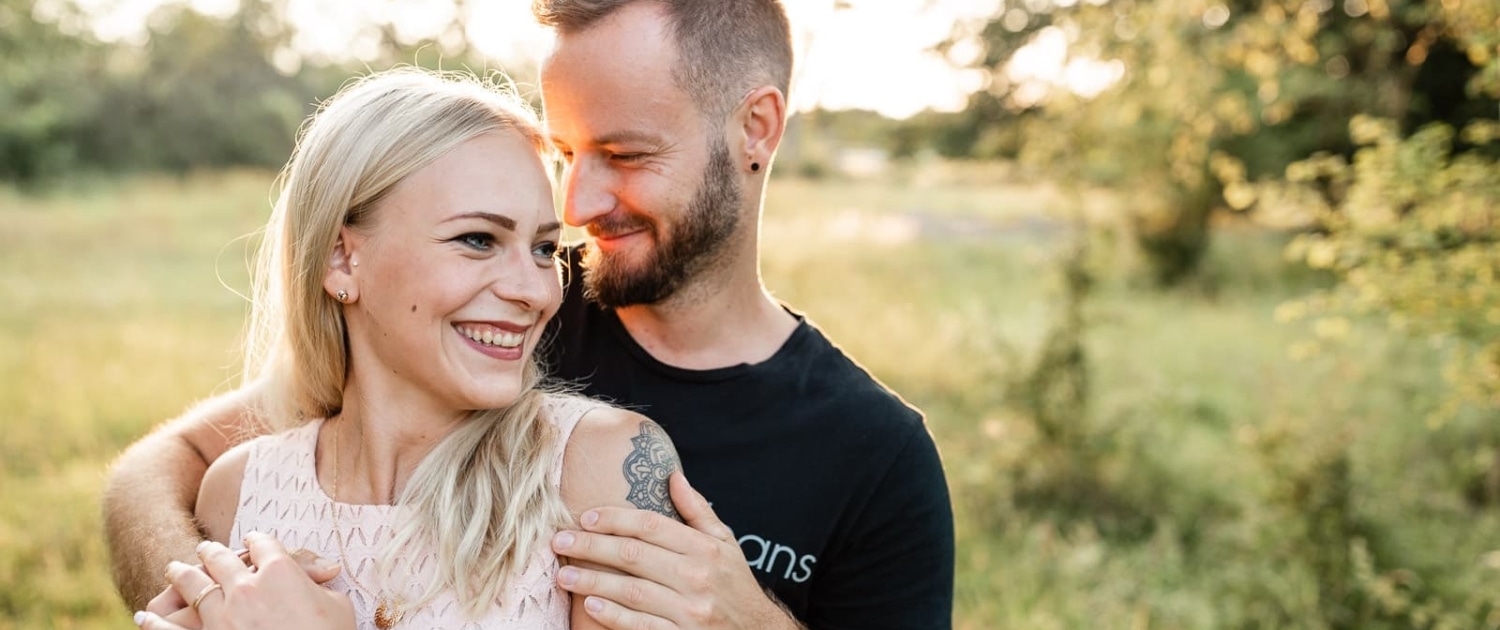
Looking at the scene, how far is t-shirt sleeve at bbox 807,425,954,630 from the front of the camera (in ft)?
7.70

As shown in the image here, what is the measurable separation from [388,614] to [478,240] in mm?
692

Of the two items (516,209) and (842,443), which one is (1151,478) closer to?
(842,443)

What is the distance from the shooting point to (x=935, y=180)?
27.1m

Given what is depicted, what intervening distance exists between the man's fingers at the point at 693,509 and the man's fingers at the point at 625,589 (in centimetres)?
17

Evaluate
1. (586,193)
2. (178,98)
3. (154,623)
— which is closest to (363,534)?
(154,623)

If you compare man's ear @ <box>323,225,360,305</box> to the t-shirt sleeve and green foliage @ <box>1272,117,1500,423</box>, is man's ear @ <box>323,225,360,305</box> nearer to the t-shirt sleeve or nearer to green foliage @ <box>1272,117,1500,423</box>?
the t-shirt sleeve

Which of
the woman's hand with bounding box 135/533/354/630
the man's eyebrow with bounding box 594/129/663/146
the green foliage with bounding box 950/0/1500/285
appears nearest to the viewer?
the woman's hand with bounding box 135/533/354/630

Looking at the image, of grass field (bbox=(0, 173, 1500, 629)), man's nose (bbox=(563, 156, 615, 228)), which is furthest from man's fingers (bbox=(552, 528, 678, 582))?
grass field (bbox=(0, 173, 1500, 629))

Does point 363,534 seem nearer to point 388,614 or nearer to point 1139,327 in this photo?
point 388,614

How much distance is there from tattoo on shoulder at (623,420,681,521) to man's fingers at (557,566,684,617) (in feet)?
0.50

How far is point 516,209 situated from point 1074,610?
355cm

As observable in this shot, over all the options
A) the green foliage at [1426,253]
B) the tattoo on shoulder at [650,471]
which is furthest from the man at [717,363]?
the green foliage at [1426,253]

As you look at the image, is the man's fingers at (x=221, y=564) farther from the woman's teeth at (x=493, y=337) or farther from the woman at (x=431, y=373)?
the woman's teeth at (x=493, y=337)

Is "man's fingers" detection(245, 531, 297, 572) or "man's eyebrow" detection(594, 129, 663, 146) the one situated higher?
"man's eyebrow" detection(594, 129, 663, 146)
